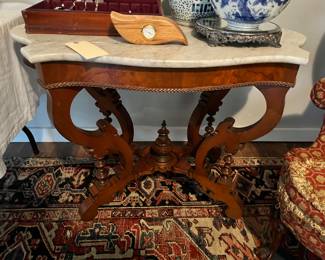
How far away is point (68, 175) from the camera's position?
1.46 meters

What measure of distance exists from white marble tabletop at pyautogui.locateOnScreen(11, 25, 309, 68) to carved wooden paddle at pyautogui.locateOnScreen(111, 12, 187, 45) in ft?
0.07

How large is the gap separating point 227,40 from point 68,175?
100cm

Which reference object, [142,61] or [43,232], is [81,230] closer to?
[43,232]

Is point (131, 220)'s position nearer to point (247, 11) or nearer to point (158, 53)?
point (158, 53)

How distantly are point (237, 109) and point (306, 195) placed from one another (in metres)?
0.95

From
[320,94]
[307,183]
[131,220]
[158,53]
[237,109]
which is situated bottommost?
[131,220]

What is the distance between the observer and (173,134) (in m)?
1.72

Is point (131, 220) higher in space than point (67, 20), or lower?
lower

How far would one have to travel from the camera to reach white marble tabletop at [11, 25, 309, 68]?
78 cm

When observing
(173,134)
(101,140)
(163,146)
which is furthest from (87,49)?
(173,134)

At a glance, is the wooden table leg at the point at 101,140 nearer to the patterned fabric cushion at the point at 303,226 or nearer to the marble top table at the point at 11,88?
the marble top table at the point at 11,88

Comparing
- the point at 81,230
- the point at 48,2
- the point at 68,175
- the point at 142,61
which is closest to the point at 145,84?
the point at 142,61

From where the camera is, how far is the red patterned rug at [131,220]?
1106 millimetres

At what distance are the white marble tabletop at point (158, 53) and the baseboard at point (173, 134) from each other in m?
0.82
